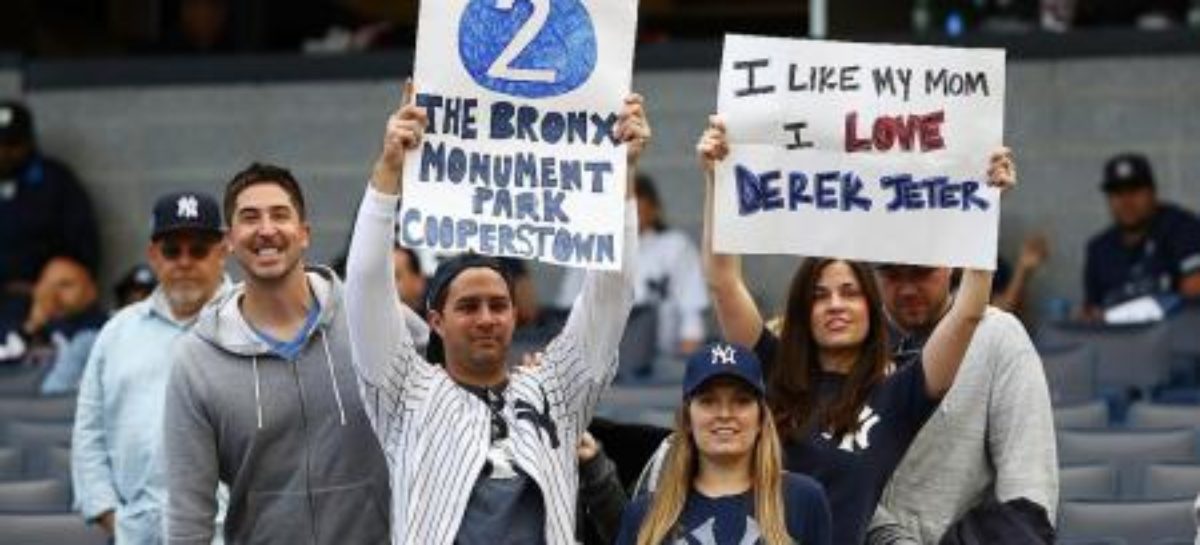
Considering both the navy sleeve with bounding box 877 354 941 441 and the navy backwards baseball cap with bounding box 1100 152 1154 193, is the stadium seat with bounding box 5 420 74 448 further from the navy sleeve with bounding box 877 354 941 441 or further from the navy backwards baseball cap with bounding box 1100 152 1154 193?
the navy sleeve with bounding box 877 354 941 441

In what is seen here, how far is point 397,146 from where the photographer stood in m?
8.48

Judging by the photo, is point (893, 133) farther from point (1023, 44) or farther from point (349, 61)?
point (349, 61)

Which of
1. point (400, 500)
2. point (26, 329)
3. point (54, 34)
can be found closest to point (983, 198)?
point (400, 500)

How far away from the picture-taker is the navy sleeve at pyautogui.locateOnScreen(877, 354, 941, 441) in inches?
336

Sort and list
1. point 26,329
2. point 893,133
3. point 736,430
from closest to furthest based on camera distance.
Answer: point 736,430
point 893,133
point 26,329

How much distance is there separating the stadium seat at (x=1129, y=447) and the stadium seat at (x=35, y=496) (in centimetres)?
325

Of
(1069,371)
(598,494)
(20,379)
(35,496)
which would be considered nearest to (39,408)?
(20,379)

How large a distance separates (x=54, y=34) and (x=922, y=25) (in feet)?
14.5

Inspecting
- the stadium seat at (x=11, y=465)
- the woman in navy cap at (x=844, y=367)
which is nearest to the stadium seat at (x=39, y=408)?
the stadium seat at (x=11, y=465)

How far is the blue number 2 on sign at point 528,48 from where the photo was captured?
8.70m

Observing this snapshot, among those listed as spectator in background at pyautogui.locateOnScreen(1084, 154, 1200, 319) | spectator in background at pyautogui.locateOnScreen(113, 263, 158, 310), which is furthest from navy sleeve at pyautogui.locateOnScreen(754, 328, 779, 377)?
spectator in background at pyautogui.locateOnScreen(1084, 154, 1200, 319)

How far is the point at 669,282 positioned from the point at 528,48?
6.52 metres

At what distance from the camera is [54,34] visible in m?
17.8

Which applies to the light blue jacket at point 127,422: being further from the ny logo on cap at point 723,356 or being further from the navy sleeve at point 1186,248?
the navy sleeve at point 1186,248
